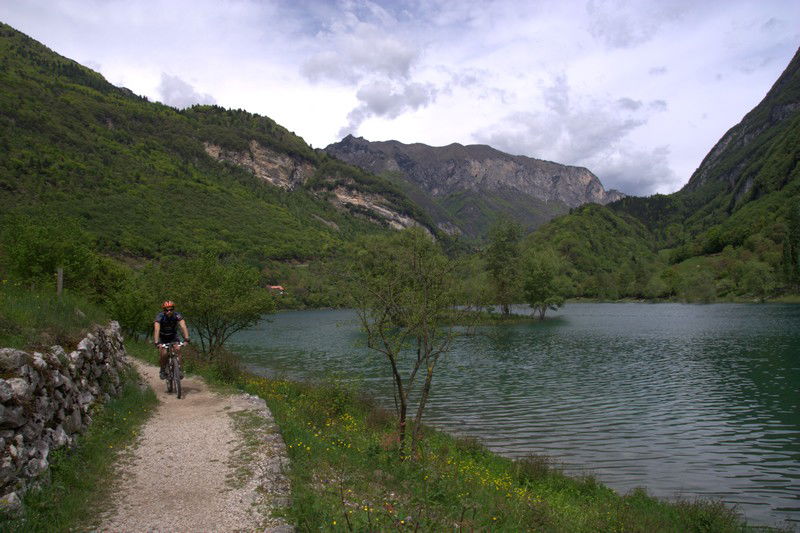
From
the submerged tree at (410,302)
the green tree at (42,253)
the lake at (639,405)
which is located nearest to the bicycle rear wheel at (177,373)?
the lake at (639,405)

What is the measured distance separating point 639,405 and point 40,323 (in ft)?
84.4

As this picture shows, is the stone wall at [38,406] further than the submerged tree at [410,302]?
No

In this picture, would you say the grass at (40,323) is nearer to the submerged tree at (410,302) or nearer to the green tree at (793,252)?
the submerged tree at (410,302)

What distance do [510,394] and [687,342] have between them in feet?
109

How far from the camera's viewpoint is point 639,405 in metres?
24.5

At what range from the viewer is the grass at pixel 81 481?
612 cm

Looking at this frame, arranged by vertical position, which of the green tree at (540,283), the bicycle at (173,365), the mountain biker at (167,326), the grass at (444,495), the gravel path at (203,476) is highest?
the green tree at (540,283)

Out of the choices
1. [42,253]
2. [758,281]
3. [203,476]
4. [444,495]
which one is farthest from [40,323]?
[758,281]

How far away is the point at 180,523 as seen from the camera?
675 cm

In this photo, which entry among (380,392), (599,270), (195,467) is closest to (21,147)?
(380,392)

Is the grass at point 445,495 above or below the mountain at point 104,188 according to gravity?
below

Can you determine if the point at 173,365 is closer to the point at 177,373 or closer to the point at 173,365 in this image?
the point at 173,365

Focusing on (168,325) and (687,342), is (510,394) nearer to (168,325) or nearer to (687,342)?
(168,325)

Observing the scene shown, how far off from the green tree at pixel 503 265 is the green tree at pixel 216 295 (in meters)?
54.9
